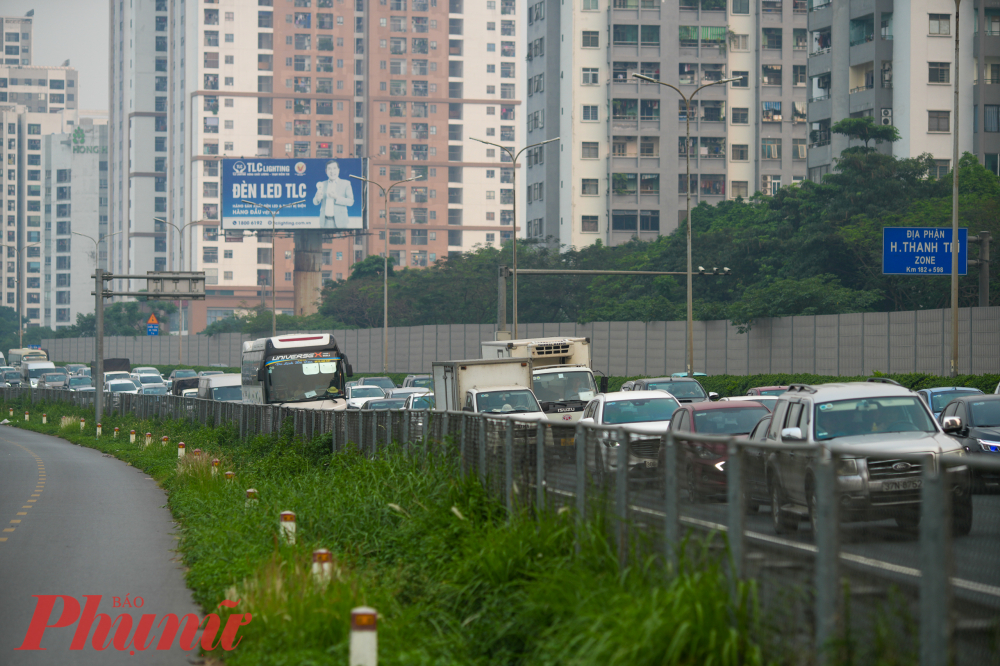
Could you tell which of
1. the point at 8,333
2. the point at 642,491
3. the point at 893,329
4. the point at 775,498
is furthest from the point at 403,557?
the point at 8,333

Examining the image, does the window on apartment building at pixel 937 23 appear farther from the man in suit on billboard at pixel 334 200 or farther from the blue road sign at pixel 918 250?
the man in suit on billboard at pixel 334 200

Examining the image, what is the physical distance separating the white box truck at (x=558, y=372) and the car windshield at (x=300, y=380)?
5.06m

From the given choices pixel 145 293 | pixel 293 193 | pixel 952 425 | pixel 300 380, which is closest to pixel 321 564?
pixel 952 425

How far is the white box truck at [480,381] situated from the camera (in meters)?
26.3

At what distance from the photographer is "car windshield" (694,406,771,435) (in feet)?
58.0

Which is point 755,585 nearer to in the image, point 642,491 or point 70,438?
point 642,491

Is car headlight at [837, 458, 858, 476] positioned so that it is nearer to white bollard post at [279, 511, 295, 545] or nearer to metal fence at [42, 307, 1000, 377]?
white bollard post at [279, 511, 295, 545]

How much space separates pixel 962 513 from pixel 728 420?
1281cm

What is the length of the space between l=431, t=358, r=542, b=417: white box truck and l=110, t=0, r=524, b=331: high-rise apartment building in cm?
11790

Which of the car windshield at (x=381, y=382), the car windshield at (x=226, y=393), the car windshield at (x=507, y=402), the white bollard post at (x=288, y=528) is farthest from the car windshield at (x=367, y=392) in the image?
the white bollard post at (x=288, y=528)

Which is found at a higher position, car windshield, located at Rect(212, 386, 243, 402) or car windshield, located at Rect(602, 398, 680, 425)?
car windshield, located at Rect(602, 398, 680, 425)

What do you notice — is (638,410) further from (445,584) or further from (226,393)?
(226,393)

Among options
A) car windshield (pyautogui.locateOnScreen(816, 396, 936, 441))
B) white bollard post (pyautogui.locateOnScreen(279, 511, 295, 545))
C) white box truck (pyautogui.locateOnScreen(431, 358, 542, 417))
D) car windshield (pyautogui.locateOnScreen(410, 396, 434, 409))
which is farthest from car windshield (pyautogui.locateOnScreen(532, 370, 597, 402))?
white bollard post (pyautogui.locateOnScreen(279, 511, 295, 545))

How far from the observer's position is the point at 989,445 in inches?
675
